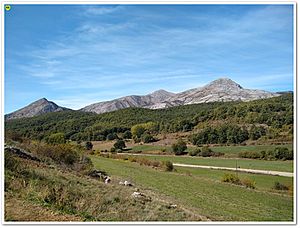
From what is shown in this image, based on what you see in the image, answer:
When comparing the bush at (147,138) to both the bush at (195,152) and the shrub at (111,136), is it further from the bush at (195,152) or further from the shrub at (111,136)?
the bush at (195,152)

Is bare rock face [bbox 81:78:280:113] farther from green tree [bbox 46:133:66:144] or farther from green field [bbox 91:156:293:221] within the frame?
green field [bbox 91:156:293:221]

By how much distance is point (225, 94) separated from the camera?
10788cm

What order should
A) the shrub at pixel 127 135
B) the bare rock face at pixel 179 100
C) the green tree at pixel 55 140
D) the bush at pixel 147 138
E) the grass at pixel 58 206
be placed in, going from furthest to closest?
the bare rock face at pixel 179 100 < the shrub at pixel 127 135 < the bush at pixel 147 138 < the green tree at pixel 55 140 < the grass at pixel 58 206

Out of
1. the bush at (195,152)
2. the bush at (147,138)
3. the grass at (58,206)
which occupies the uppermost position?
the grass at (58,206)

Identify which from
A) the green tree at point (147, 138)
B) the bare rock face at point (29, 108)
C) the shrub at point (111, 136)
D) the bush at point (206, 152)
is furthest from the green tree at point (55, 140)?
the green tree at point (147, 138)

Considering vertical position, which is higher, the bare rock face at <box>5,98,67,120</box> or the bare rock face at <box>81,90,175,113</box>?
the bare rock face at <box>81,90,175,113</box>

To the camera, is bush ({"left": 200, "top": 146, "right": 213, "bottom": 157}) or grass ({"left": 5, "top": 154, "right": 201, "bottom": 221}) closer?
grass ({"left": 5, "top": 154, "right": 201, "bottom": 221})

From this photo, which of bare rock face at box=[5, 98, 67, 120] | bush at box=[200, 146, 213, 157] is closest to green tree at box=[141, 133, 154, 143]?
A: bush at box=[200, 146, 213, 157]

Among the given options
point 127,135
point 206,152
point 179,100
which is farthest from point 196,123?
point 179,100

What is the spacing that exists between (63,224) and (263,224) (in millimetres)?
2190

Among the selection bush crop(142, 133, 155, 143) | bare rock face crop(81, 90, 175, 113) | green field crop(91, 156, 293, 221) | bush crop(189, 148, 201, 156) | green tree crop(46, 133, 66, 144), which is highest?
bare rock face crop(81, 90, 175, 113)

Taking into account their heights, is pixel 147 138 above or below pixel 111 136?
below

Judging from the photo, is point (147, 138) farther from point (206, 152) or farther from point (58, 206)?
point (58, 206)

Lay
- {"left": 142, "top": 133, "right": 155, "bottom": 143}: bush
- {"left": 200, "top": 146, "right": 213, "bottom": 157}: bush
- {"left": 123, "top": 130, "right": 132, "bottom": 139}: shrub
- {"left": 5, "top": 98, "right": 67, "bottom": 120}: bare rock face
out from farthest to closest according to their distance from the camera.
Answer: {"left": 123, "top": 130, "right": 132, "bottom": 139}: shrub
{"left": 142, "top": 133, "right": 155, "bottom": 143}: bush
{"left": 200, "top": 146, "right": 213, "bottom": 157}: bush
{"left": 5, "top": 98, "right": 67, "bottom": 120}: bare rock face
